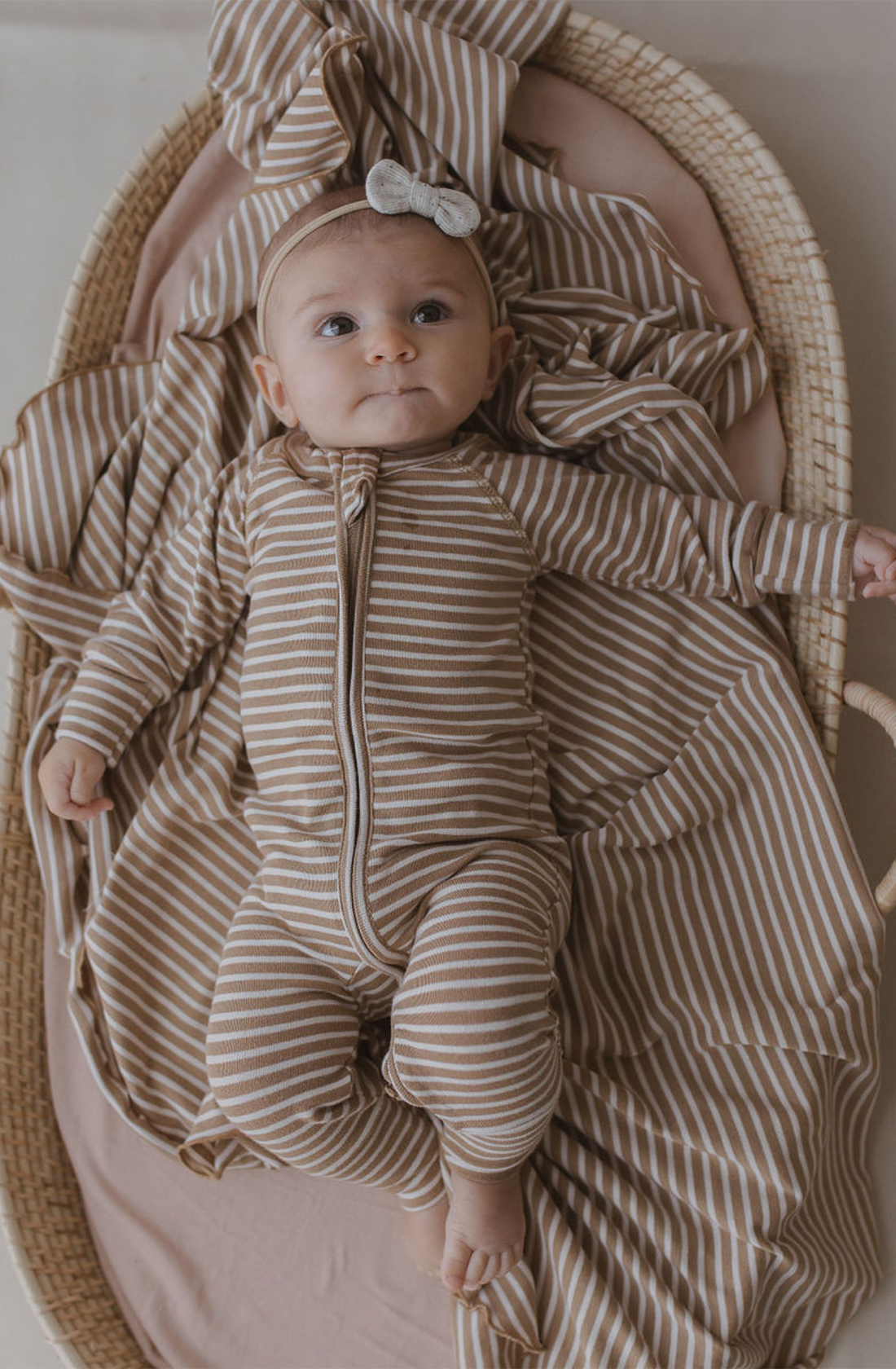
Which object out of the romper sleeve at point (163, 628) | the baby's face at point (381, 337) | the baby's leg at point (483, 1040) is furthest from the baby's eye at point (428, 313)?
the baby's leg at point (483, 1040)

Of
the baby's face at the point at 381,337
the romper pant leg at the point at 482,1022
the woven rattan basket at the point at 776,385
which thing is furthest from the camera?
the woven rattan basket at the point at 776,385

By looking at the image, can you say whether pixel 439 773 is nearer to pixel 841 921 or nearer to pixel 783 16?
pixel 841 921

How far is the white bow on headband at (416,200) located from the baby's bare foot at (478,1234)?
3.16 ft

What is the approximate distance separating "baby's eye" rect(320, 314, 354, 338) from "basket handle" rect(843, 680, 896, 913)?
0.66 m

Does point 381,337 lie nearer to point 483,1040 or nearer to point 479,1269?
point 483,1040

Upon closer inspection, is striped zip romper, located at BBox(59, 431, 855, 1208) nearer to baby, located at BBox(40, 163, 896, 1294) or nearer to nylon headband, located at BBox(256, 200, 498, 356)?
baby, located at BBox(40, 163, 896, 1294)

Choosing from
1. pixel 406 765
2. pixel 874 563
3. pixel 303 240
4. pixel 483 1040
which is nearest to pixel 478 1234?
pixel 483 1040

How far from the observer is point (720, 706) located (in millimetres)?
1313

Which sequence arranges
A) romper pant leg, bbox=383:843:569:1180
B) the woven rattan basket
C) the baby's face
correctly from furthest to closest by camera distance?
the woven rattan basket → the baby's face → romper pant leg, bbox=383:843:569:1180

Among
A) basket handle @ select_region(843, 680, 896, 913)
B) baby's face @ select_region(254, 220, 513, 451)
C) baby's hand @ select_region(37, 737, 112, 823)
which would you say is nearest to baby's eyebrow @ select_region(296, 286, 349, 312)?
baby's face @ select_region(254, 220, 513, 451)

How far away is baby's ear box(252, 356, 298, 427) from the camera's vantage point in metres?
1.30

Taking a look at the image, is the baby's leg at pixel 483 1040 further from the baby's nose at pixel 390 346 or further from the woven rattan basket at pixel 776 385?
the baby's nose at pixel 390 346

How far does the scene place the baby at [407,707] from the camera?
1119 millimetres

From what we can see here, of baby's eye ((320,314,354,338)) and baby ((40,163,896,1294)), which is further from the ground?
baby's eye ((320,314,354,338))
